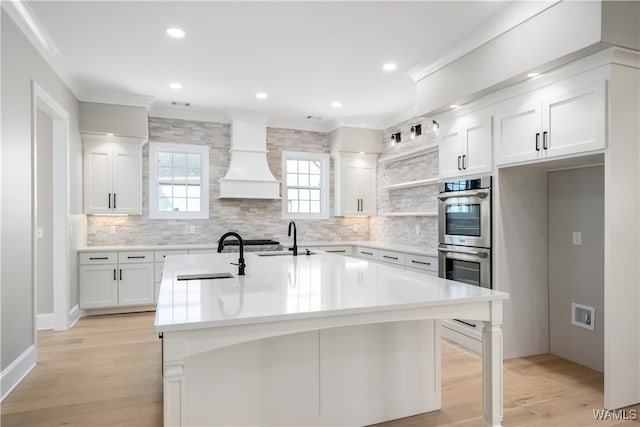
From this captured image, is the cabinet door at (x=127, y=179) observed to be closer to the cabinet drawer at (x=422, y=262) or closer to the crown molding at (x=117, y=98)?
the crown molding at (x=117, y=98)

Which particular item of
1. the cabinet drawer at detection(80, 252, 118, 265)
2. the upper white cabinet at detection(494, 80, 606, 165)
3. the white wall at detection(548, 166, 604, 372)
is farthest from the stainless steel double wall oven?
the cabinet drawer at detection(80, 252, 118, 265)

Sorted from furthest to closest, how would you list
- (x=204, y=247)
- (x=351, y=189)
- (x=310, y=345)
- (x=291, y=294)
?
1. (x=351, y=189)
2. (x=204, y=247)
3. (x=310, y=345)
4. (x=291, y=294)

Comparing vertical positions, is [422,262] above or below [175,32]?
below

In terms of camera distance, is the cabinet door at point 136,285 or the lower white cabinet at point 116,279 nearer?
the lower white cabinet at point 116,279

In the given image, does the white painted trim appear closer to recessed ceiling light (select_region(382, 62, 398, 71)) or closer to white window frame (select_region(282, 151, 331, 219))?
recessed ceiling light (select_region(382, 62, 398, 71))

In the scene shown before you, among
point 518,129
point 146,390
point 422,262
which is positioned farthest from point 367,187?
point 146,390

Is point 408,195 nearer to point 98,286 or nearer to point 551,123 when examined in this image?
point 551,123

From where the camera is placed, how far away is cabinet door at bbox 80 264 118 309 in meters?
4.86

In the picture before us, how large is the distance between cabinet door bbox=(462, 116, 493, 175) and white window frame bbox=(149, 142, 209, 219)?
376cm

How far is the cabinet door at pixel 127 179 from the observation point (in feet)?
17.0

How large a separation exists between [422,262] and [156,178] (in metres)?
3.88

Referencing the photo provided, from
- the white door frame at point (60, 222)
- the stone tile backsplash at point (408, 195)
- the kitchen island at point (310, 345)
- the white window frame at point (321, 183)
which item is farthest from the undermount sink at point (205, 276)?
the white window frame at point (321, 183)

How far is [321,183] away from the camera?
6.61 m

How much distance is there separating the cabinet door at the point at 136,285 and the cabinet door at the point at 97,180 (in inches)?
33.7
